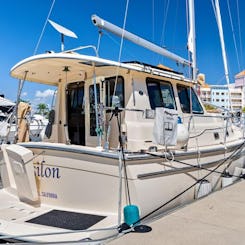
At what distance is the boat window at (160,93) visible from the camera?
5.83 metres

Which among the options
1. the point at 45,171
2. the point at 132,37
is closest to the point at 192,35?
the point at 132,37

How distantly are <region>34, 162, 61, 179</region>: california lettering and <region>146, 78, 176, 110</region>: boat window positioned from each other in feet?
7.26

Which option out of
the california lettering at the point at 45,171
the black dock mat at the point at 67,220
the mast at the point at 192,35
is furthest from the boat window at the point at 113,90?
the mast at the point at 192,35

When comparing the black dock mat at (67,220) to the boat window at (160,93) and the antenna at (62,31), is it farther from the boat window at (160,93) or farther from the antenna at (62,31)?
the antenna at (62,31)

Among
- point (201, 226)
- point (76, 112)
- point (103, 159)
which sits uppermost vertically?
point (76, 112)

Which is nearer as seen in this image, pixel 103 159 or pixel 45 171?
pixel 103 159

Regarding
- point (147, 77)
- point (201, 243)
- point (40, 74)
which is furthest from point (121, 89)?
point (201, 243)

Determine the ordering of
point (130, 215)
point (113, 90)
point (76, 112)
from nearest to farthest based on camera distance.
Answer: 1. point (130, 215)
2. point (113, 90)
3. point (76, 112)

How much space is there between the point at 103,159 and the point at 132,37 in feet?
10.1

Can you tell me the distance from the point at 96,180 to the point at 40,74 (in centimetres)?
286

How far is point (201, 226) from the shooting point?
407 cm

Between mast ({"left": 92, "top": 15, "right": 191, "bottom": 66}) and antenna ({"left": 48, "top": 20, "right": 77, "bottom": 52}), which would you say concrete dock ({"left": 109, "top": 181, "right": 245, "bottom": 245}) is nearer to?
mast ({"left": 92, "top": 15, "right": 191, "bottom": 66})

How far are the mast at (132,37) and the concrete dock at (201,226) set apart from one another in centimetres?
303

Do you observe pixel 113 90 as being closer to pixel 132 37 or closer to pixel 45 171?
pixel 132 37
